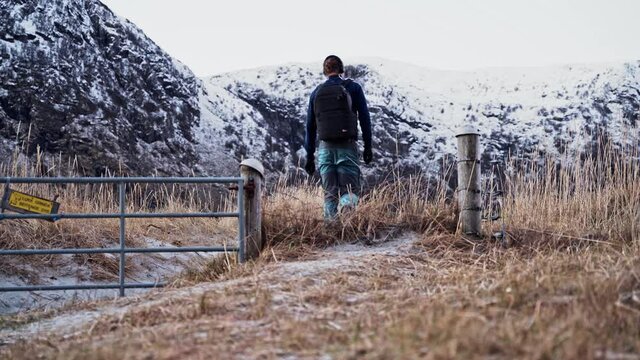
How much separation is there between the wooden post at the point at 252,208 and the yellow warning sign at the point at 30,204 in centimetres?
161

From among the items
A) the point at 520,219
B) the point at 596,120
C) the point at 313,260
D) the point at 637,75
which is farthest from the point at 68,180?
the point at 637,75

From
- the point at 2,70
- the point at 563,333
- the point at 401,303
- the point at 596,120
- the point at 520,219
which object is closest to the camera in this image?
the point at 563,333

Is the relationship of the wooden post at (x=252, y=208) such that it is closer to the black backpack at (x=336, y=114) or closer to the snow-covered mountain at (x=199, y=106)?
the black backpack at (x=336, y=114)

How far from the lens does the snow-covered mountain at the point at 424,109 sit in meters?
19.6

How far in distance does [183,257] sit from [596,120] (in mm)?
15826

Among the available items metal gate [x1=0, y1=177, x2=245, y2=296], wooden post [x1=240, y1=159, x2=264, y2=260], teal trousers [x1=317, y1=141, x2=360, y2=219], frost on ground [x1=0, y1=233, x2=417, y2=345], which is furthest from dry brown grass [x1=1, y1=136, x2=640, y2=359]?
teal trousers [x1=317, y1=141, x2=360, y2=219]

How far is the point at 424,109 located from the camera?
23.2m

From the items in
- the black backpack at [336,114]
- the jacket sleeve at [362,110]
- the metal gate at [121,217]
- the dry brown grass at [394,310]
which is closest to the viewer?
the dry brown grass at [394,310]

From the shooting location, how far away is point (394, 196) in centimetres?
675

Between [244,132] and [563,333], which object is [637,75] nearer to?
[244,132]

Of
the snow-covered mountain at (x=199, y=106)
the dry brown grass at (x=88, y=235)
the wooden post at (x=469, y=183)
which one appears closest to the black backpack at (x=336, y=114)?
the wooden post at (x=469, y=183)

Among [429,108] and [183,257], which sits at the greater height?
[429,108]

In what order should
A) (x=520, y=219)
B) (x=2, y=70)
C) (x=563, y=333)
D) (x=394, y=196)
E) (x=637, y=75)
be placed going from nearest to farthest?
1. (x=563, y=333)
2. (x=394, y=196)
3. (x=520, y=219)
4. (x=2, y=70)
5. (x=637, y=75)

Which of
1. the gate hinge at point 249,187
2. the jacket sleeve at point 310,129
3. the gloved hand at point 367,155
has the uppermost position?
the jacket sleeve at point 310,129
